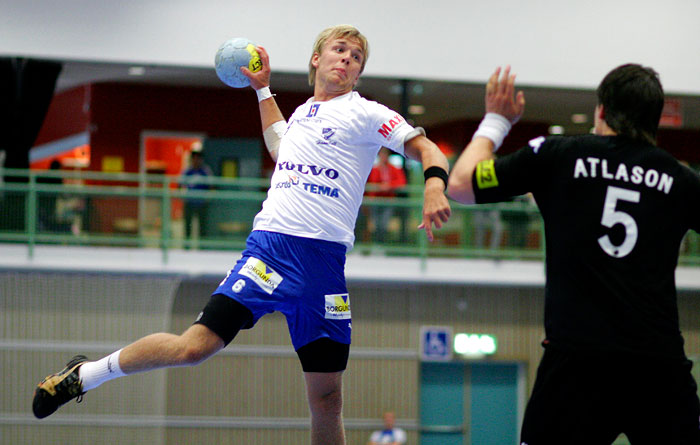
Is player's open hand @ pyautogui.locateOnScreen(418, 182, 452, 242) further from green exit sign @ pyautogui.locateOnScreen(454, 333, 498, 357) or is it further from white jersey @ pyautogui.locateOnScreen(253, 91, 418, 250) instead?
green exit sign @ pyautogui.locateOnScreen(454, 333, 498, 357)

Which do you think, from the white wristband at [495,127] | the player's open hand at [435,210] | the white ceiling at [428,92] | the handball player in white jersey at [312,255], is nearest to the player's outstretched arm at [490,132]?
the white wristband at [495,127]

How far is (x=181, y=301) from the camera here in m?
16.9

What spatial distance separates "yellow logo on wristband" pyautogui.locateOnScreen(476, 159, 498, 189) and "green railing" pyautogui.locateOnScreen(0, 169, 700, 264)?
1265cm

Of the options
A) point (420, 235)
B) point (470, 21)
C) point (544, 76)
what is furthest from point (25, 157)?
point (544, 76)

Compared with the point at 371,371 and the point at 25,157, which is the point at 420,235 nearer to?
the point at 371,371

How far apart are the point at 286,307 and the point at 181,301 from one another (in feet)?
40.3

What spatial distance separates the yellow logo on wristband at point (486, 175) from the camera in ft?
12.6

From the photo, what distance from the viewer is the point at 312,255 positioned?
5.01 m

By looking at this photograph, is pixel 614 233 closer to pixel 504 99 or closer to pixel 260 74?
pixel 504 99

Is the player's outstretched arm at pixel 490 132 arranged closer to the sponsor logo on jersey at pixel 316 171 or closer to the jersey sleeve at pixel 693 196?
the jersey sleeve at pixel 693 196

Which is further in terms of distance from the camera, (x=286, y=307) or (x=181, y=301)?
(x=181, y=301)

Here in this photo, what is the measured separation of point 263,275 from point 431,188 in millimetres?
1042

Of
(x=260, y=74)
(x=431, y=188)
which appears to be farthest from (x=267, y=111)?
(x=431, y=188)

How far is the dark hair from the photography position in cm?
375
